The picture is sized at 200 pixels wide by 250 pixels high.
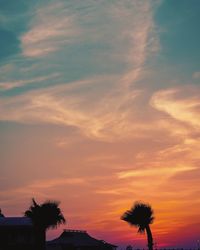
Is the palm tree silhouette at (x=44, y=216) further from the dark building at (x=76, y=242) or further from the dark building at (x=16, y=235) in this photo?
the dark building at (x=76, y=242)

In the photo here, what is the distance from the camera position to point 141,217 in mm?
35312

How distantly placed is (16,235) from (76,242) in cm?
→ 2093

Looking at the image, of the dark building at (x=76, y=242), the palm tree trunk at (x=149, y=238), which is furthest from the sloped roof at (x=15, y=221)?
the palm tree trunk at (x=149, y=238)

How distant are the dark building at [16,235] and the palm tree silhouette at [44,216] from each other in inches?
743

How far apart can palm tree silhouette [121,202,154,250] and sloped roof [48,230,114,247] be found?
33.0 meters

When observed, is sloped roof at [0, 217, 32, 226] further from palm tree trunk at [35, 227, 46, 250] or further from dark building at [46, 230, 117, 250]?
palm tree trunk at [35, 227, 46, 250]

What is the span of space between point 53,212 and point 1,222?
21369 mm

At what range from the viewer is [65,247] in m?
64.5

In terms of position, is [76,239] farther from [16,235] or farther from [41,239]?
[41,239]

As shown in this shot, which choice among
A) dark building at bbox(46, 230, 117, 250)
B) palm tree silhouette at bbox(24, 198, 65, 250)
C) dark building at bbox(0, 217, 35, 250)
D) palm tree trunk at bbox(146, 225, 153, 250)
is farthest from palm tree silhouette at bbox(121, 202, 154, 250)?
dark building at bbox(46, 230, 117, 250)

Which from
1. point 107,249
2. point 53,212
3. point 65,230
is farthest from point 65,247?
point 53,212

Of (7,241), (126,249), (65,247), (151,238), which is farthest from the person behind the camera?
(126,249)

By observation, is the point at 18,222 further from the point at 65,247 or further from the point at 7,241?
the point at 65,247

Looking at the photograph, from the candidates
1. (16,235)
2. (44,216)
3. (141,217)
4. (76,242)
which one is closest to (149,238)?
(141,217)
